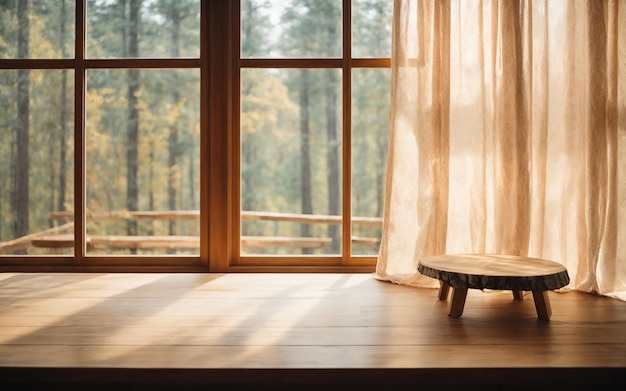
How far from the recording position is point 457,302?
6.33ft

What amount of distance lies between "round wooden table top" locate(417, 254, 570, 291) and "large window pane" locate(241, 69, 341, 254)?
2925mm

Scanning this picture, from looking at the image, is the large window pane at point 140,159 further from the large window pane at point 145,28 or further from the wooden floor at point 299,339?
the wooden floor at point 299,339

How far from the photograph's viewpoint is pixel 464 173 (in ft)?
8.23

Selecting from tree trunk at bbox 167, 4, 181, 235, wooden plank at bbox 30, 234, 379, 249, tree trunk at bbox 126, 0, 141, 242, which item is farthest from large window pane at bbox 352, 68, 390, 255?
tree trunk at bbox 126, 0, 141, 242

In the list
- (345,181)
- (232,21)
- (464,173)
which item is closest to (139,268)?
(345,181)

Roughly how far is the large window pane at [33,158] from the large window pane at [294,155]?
1.74 metres

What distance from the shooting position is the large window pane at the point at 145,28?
3.77 m

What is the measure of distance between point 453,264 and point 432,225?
53cm

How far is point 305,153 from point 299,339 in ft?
12.0

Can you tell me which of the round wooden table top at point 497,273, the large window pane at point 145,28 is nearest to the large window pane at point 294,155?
the large window pane at point 145,28

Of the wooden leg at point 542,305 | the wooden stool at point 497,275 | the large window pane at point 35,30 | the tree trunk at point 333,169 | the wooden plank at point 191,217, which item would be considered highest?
the large window pane at point 35,30

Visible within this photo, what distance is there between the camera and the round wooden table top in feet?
5.87

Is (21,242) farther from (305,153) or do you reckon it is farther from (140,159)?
(305,153)
